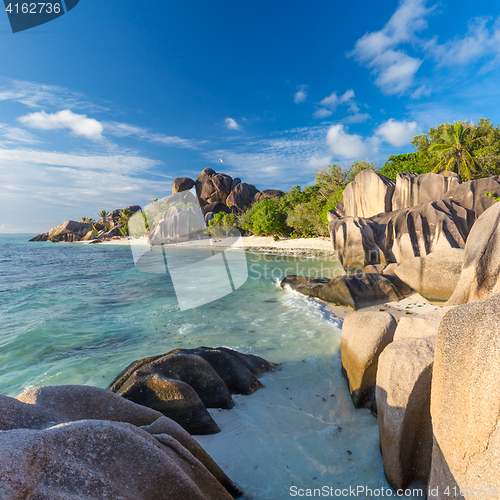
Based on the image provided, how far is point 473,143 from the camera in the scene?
29.2 metres

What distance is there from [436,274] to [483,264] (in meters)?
3.93

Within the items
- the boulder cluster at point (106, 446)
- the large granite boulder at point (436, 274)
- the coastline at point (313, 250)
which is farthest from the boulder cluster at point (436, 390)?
the large granite boulder at point (436, 274)

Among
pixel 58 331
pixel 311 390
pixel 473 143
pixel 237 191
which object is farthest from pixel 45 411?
pixel 237 191

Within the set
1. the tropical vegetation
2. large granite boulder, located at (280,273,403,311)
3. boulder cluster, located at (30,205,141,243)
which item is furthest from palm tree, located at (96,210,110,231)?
large granite boulder, located at (280,273,403,311)

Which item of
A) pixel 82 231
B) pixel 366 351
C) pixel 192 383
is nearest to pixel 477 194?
pixel 366 351

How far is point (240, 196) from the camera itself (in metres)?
67.5

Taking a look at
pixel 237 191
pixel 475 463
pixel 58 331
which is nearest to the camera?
pixel 475 463

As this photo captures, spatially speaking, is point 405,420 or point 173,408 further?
point 173,408

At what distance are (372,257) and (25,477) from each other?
673 inches

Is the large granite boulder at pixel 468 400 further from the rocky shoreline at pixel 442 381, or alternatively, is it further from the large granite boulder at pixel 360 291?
the large granite boulder at pixel 360 291

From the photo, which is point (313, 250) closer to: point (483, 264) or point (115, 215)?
point (483, 264)

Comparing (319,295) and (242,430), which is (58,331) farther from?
(319,295)

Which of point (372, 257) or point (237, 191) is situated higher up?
point (237, 191)

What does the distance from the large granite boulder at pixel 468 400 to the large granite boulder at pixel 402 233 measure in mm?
13053
